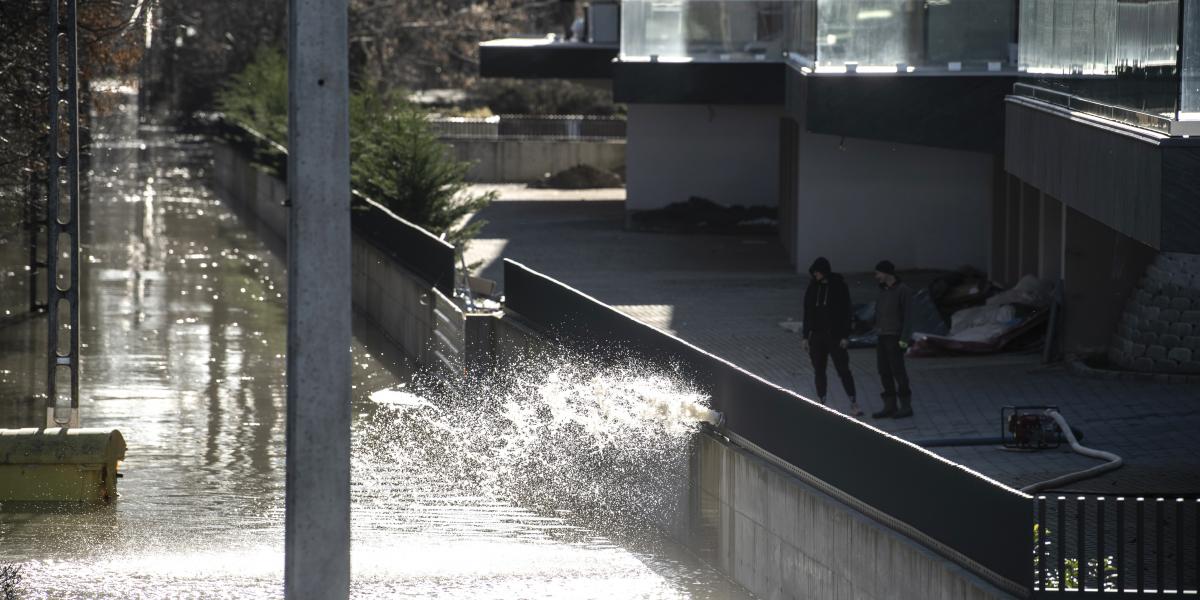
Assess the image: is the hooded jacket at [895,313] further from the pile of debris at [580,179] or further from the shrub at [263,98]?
the pile of debris at [580,179]

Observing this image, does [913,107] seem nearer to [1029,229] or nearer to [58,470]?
[1029,229]

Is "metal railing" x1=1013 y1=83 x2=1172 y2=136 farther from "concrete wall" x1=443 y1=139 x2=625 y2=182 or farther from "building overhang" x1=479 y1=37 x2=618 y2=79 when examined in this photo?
"concrete wall" x1=443 y1=139 x2=625 y2=182

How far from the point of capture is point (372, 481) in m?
16.0

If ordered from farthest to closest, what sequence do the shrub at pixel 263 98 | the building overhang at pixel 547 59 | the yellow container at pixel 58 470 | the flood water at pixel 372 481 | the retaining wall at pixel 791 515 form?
1. the shrub at pixel 263 98
2. the building overhang at pixel 547 59
3. the yellow container at pixel 58 470
4. the flood water at pixel 372 481
5. the retaining wall at pixel 791 515

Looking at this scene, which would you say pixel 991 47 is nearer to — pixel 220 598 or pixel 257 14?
pixel 220 598

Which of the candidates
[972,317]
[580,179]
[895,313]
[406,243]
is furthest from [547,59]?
[895,313]

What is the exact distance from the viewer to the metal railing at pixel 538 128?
5250 cm

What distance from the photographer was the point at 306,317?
22.4 feet

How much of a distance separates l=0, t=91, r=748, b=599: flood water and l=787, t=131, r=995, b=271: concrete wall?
26.3 feet

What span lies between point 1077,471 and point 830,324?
3341 millimetres

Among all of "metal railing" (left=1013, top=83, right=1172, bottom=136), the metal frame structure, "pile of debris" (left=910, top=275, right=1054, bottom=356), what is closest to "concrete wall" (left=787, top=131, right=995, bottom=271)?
"pile of debris" (left=910, top=275, right=1054, bottom=356)

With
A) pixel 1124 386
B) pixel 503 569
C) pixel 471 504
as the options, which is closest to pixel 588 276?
pixel 1124 386

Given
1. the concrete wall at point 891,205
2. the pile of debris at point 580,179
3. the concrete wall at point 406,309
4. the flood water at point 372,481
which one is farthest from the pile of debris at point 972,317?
the pile of debris at point 580,179

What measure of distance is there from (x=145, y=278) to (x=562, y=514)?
62.8 ft
